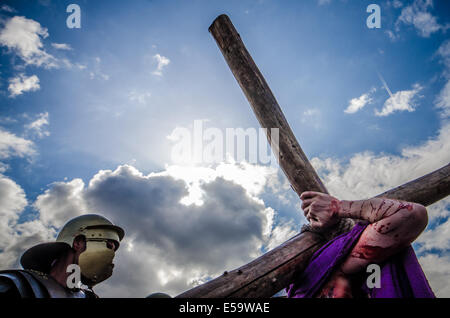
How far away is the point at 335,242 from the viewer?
1.84 meters

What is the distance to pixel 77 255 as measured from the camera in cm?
239

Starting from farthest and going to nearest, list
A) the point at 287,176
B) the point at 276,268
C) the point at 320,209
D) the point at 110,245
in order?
1. the point at 110,245
2. the point at 287,176
3. the point at 320,209
4. the point at 276,268

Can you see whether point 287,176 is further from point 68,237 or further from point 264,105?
point 68,237

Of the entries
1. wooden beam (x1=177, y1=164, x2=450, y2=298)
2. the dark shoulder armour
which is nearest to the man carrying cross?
wooden beam (x1=177, y1=164, x2=450, y2=298)

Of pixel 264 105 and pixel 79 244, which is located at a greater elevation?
pixel 264 105

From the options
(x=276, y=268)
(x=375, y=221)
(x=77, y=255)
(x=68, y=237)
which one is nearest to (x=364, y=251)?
(x=375, y=221)

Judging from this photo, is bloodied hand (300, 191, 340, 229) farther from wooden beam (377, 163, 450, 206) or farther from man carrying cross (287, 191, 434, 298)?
wooden beam (377, 163, 450, 206)

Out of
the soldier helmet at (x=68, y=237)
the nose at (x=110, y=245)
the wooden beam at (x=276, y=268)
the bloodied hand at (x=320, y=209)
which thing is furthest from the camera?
the nose at (x=110, y=245)

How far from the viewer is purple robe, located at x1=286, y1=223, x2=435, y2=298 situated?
1584 mm

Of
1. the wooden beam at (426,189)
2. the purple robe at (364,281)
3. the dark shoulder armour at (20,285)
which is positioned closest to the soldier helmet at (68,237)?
the dark shoulder armour at (20,285)

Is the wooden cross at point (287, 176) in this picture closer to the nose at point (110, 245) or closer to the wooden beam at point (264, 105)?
the wooden beam at point (264, 105)

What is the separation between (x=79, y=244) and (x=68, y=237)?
0.15 meters

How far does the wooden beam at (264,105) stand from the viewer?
2.20 metres
